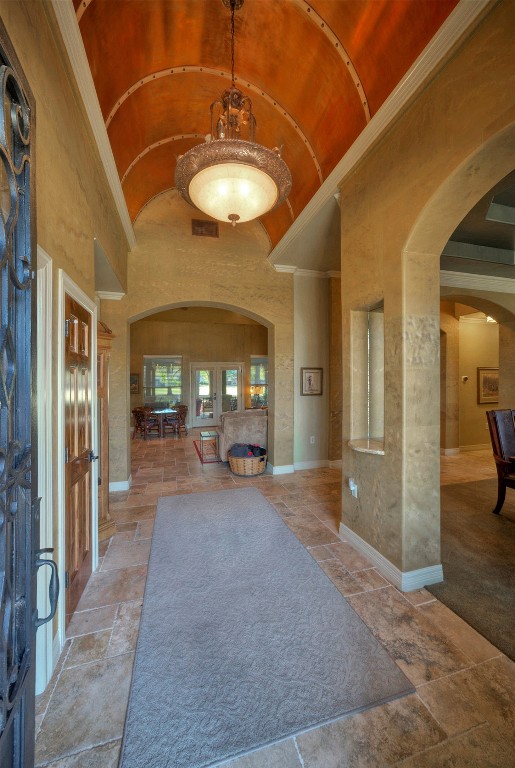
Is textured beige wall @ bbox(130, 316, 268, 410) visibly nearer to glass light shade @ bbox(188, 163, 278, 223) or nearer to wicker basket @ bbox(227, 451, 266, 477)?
wicker basket @ bbox(227, 451, 266, 477)

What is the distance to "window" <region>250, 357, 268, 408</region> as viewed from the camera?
11281 mm

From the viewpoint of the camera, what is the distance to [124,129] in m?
3.24

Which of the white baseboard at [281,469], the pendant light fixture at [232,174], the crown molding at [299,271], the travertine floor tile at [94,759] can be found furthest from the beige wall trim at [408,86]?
the travertine floor tile at [94,759]

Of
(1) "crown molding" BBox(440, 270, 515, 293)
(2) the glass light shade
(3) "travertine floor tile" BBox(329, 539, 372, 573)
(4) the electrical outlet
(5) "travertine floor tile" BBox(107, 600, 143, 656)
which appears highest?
(1) "crown molding" BBox(440, 270, 515, 293)

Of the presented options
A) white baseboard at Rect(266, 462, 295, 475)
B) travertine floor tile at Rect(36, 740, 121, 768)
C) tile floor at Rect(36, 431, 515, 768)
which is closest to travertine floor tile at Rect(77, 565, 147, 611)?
tile floor at Rect(36, 431, 515, 768)

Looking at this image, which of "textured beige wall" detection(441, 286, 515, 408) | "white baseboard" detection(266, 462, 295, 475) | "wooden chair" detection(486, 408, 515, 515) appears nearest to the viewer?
"wooden chair" detection(486, 408, 515, 515)

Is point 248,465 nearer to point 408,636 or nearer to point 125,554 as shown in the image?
point 125,554

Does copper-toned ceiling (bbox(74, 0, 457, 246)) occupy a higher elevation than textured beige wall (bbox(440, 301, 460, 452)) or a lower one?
higher

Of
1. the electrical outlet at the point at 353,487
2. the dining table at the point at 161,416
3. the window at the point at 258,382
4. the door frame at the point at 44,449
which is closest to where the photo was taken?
the door frame at the point at 44,449

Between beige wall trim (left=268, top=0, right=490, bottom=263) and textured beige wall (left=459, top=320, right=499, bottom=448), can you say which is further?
textured beige wall (left=459, top=320, right=499, bottom=448)

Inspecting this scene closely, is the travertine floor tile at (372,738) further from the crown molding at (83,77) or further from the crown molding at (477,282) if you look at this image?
the crown molding at (477,282)

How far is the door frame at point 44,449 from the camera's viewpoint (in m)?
1.57

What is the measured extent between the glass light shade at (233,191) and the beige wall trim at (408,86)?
94 cm

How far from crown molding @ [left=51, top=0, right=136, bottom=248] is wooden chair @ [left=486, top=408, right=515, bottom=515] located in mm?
4724
